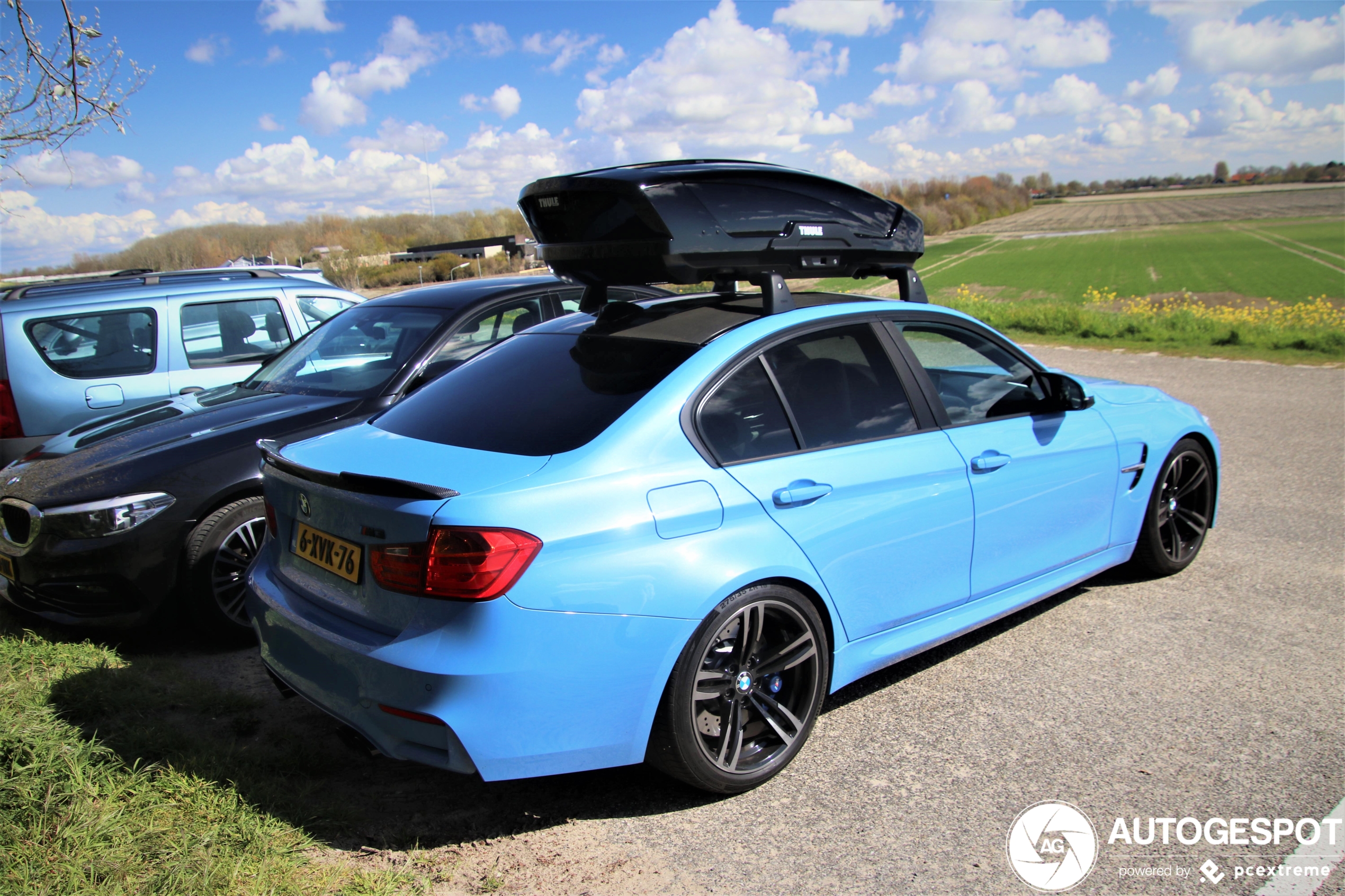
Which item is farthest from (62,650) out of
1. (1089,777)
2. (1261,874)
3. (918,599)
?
(1261,874)

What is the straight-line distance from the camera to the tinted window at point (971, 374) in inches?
148

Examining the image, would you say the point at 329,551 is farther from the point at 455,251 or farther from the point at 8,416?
the point at 455,251

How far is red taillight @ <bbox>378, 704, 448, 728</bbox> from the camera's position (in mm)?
2385

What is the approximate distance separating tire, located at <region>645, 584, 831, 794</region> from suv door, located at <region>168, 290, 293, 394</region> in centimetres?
465

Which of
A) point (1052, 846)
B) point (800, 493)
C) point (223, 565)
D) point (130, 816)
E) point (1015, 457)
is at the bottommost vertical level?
point (1052, 846)

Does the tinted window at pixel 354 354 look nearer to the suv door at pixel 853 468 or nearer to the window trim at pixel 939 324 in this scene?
the suv door at pixel 853 468

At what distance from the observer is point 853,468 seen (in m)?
3.18

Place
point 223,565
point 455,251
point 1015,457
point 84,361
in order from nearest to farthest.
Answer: point 1015,457
point 223,565
point 84,361
point 455,251

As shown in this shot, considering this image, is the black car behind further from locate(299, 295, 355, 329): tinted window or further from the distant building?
the distant building

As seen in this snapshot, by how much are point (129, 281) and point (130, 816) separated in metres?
5.40

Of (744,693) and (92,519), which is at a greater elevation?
(92,519)

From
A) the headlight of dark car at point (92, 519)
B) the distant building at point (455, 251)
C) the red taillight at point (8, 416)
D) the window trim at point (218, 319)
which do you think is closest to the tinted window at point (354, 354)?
the window trim at point (218, 319)

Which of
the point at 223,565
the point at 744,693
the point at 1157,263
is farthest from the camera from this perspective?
the point at 1157,263

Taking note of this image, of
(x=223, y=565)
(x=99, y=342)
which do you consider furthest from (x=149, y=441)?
(x=99, y=342)
